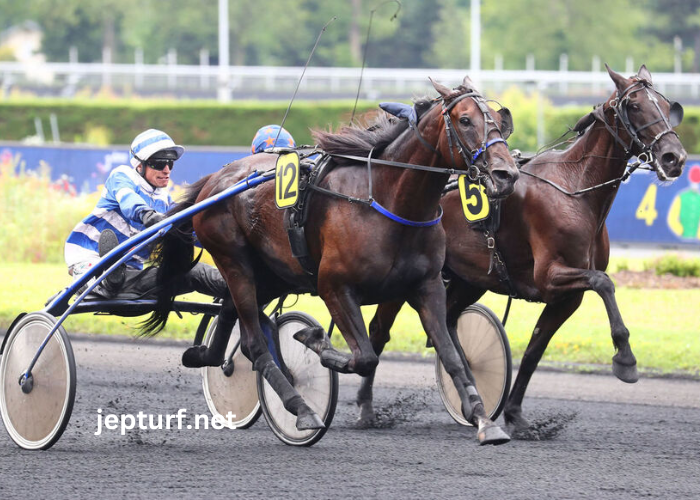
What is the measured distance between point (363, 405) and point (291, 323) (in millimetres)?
792

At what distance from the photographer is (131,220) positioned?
6.30 metres

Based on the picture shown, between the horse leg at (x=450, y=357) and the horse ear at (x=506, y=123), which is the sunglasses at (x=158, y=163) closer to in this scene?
the horse leg at (x=450, y=357)

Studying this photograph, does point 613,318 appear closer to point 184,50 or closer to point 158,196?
point 158,196

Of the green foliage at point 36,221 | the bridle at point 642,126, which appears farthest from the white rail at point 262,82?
the bridle at point 642,126

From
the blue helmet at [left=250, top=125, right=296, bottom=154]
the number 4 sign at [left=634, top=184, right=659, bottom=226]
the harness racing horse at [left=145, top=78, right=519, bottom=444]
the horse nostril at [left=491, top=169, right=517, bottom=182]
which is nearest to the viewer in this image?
the horse nostril at [left=491, top=169, right=517, bottom=182]

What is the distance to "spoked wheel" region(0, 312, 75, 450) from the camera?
18.6 ft

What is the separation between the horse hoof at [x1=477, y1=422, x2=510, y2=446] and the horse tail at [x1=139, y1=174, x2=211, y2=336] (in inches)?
89.5

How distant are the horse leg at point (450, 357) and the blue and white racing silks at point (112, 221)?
183 centimetres

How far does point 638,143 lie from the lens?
5953 millimetres

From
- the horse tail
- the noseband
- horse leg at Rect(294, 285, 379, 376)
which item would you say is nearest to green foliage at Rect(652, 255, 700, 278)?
the noseband

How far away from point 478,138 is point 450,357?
992 millimetres

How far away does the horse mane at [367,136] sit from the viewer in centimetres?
539

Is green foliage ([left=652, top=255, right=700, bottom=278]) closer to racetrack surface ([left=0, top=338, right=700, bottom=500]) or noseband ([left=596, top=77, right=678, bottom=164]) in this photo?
racetrack surface ([left=0, top=338, right=700, bottom=500])

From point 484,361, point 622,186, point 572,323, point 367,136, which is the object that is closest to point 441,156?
point 367,136
